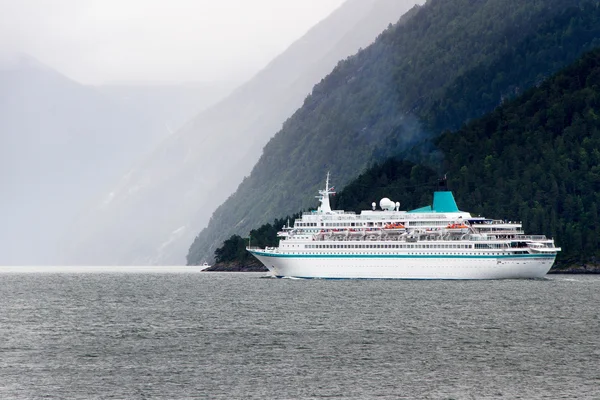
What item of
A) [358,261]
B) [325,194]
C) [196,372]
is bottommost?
[196,372]

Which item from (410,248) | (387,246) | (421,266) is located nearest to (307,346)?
(421,266)

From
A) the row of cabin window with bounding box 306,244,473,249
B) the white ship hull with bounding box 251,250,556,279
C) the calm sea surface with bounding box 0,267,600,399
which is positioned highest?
the row of cabin window with bounding box 306,244,473,249

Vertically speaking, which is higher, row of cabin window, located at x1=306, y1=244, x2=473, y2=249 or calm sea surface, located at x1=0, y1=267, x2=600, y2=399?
row of cabin window, located at x1=306, y1=244, x2=473, y2=249

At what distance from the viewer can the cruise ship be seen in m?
173

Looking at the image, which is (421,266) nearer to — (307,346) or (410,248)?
(410,248)

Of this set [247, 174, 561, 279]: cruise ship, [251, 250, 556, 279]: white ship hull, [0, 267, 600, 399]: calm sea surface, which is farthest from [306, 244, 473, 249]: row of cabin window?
[0, 267, 600, 399]: calm sea surface

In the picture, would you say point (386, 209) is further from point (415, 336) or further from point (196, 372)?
point (196, 372)

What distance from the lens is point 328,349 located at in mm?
84188

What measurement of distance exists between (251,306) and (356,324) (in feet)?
81.8

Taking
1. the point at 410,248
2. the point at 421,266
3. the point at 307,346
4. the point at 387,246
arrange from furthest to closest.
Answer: the point at 387,246 < the point at 410,248 < the point at 421,266 < the point at 307,346

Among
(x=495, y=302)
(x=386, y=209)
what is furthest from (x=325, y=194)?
(x=495, y=302)

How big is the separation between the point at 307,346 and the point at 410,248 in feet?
302

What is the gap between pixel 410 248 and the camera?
176 m

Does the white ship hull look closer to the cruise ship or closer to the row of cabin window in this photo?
the cruise ship
